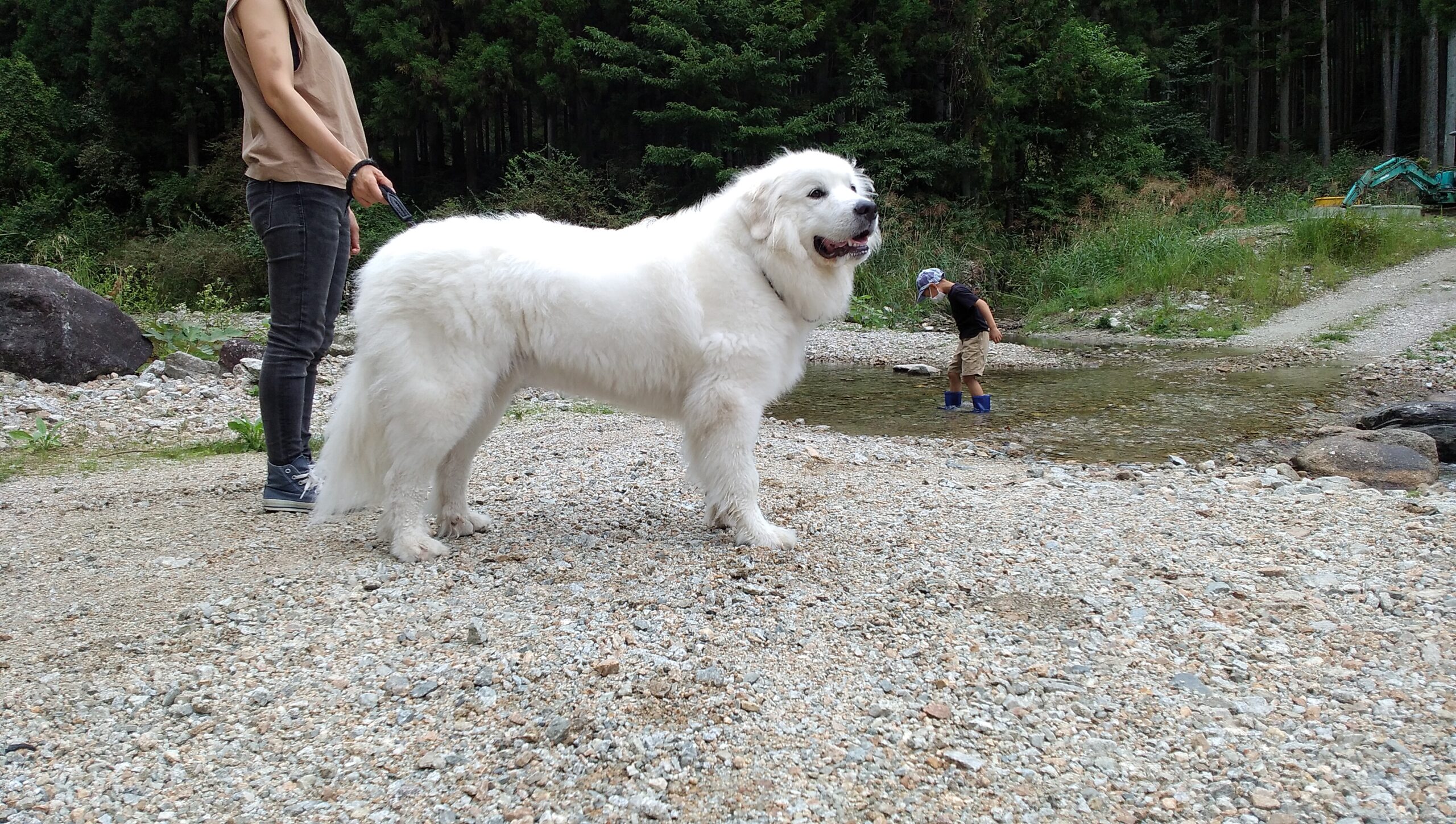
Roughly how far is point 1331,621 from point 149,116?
30641mm

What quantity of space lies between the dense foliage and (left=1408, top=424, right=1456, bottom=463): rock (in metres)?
14.5

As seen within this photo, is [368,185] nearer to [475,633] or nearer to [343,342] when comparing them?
[475,633]

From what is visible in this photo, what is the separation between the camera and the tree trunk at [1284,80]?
29953 millimetres

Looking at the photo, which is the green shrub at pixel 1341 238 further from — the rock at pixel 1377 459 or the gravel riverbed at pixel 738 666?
the gravel riverbed at pixel 738 666

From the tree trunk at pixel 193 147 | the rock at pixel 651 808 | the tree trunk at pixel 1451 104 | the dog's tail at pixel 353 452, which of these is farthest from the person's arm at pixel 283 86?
the tree trunk at pixel 1451 104

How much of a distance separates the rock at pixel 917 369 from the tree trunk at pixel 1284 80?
91.5ft

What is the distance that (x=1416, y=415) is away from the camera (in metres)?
5.81

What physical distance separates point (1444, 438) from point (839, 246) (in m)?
4.62

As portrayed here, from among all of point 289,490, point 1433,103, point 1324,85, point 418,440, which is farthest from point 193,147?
point 1433,103

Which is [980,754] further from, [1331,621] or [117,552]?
[117,552]

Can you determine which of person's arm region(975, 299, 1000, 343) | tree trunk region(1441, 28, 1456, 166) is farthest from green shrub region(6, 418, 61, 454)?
tree trunk region(1441, 28, 1456, 166)

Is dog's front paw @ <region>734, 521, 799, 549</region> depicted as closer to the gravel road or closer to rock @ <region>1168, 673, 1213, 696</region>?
rock @ <region>1168, 673, 1213, 696</region>

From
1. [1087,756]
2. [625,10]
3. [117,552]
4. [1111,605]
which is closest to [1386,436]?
[1111,605]

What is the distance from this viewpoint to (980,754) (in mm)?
2025
